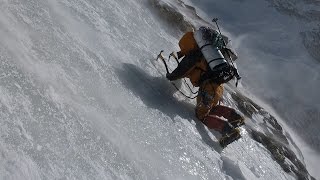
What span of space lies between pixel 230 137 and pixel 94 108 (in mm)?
3210

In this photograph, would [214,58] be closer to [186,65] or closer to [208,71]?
Answer: [208,71]

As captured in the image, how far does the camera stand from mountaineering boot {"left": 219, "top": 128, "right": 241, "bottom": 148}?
Result: 31.3 ft

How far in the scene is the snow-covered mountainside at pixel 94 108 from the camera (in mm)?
6176

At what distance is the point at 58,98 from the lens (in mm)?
7055

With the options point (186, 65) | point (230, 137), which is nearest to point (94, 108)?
point (186, 65)

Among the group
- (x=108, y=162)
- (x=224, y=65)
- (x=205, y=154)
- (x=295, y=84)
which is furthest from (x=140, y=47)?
(x=295, y=84)

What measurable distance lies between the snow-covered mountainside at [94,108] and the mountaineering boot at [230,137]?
6.1 inches

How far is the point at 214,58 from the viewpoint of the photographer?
30.5 feet

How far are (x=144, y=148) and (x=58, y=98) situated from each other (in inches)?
62.6

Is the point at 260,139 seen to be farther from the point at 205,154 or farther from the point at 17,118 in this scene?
the point at 17,118

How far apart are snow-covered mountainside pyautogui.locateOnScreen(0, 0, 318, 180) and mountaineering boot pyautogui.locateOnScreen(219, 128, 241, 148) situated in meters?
0.16

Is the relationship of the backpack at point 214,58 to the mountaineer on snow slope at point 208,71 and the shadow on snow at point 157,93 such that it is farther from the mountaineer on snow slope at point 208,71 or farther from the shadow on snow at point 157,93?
the shadow on snow at point 157,93

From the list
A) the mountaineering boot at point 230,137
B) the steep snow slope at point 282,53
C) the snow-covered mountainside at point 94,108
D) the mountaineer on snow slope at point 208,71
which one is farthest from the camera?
the steep snow slope at point 282,53

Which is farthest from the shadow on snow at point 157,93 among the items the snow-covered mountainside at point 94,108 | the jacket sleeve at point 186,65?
the jacket sleeve at point 186,65
